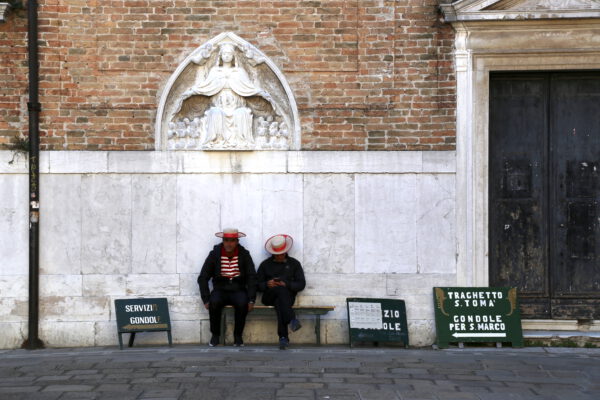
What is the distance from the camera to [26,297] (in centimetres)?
1067

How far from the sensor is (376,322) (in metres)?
10.5

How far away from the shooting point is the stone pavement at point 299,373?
309 inches

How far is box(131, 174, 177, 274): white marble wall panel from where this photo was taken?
423 inches

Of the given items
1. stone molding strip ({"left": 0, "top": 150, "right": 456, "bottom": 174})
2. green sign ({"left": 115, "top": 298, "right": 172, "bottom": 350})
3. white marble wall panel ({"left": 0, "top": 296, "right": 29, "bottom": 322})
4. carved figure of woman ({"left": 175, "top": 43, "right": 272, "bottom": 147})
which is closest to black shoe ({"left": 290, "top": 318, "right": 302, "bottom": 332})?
green sign ({"left": 115, "top": 298, "right": 172, "bottom": 350})

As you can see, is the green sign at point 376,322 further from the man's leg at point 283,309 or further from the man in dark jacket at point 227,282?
the man in dark jacket at point 227,282

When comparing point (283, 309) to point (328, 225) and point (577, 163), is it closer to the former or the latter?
point (328, 225)

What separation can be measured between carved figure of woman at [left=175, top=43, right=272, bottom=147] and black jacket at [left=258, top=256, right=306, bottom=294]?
5.06 ft

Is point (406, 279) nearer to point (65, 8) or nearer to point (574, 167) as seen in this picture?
point (574, 167)

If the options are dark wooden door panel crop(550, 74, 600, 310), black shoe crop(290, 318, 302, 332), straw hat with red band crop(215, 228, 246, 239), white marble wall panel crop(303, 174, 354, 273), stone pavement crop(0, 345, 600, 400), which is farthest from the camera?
dark wooden door panel crop(550, 74, 600, 310)

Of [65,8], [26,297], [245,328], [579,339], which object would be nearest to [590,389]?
[579,339]

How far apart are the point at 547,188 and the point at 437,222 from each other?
1472 millimetres

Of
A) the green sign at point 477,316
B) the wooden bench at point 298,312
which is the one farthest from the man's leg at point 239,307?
the green sign at point 477,316

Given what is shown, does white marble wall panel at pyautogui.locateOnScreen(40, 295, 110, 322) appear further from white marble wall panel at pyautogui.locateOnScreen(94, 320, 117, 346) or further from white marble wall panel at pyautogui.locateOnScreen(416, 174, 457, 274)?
white marble wall panel at pyautogui.locateOnScreen(416, 174, 457, 274)

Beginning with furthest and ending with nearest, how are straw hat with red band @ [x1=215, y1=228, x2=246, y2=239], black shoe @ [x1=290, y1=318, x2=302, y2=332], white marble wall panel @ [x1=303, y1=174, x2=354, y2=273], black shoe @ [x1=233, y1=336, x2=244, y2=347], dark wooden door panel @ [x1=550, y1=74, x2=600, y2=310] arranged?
dark wooden door panel @ [x1=550, y1=74, x2=600, y2=310]
white marble wall panel @ [x1=303, y1=174, x2=354, y2=273]
black shoe @ [x1=233, y1=336, x2=244, y2=347]
straw hat with red band @ [x1=215, y1=228, x2=246, y2=239]
black shoe @ [x1=290, y1=318, x2=302, y2=332]
